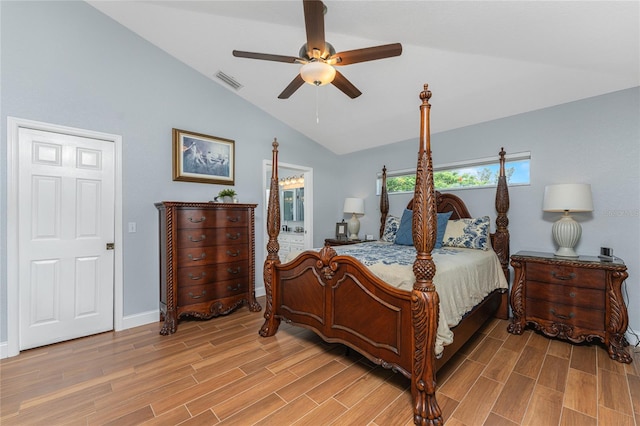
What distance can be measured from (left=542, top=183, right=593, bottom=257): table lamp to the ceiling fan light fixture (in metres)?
2.46

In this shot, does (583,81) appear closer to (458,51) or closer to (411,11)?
(458,51)

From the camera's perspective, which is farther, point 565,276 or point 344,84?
point 565,276

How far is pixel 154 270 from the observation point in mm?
3201

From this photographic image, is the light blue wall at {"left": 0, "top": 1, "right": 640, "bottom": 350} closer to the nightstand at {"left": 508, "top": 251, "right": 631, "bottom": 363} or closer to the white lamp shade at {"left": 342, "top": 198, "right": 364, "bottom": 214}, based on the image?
the nightstand at {"left": 508, "top": 251, "right": 631, "bottom": 363}

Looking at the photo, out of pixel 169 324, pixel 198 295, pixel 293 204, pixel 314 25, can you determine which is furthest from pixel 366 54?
pixel 293 204

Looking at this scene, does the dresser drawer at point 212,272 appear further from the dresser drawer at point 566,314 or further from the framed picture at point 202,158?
the dresser drawer at point 566,314

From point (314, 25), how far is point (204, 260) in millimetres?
2590

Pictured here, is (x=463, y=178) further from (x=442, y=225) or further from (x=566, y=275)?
(x=566, y=275)

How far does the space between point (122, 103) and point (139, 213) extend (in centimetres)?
121

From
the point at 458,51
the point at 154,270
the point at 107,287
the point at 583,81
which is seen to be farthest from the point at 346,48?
the point at 107,287

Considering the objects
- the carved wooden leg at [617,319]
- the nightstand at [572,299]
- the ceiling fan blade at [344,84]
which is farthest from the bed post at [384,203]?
the carved wooden leg at [617,319]

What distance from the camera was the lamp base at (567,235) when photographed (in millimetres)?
2703

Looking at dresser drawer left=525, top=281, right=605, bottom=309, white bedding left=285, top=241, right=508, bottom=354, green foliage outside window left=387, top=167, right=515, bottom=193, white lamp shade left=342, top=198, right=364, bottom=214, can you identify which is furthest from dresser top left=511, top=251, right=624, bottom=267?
white lamp shade left=342, top=198, right=364, bottom=214

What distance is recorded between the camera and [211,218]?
320 cm
